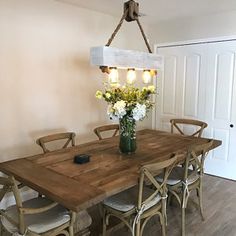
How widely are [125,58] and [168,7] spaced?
1.67 meters

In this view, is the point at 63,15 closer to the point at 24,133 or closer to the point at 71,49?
the point at 71,49

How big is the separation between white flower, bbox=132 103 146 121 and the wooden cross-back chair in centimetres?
103

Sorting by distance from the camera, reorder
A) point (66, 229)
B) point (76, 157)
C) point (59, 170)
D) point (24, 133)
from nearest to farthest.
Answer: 1. point (66, 229)
2. point (59, 170)
3. point (76, 157)
4. point (24, 133)

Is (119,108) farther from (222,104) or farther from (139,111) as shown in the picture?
(222,104)

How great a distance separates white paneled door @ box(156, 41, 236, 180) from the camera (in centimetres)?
378

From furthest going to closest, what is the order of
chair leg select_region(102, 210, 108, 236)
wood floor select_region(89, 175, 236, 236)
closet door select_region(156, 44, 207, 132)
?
closet door select_region(156, 44, 207, 132) < wood floor select_region(89, 175, 236, 236) < chair leg select_region(102, 210, 108, 236)

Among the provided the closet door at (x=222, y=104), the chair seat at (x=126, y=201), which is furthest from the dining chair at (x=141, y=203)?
the closet door at (x=222, y=104)

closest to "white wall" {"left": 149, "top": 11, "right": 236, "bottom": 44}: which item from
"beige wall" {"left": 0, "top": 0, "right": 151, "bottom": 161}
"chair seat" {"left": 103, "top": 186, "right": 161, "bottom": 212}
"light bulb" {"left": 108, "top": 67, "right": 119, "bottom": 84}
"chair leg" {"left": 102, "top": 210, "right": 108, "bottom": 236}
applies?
"beige wall" {"left": 0, "top": 0, "right": 151, "bottom": 161}

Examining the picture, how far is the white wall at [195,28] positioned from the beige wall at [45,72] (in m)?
0.95

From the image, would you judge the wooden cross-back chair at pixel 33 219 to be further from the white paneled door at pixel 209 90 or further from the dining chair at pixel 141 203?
the white paneled door at pixel 209 90

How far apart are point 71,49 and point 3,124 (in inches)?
53.5

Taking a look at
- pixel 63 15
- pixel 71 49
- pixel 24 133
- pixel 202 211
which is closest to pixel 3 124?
pixel 24 133

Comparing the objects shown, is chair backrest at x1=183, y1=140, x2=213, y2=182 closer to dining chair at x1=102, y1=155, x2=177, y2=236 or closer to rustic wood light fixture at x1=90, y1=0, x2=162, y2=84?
dining chair at x1=102, y1=155, x2=177, y2=236

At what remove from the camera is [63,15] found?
11.0 feet
